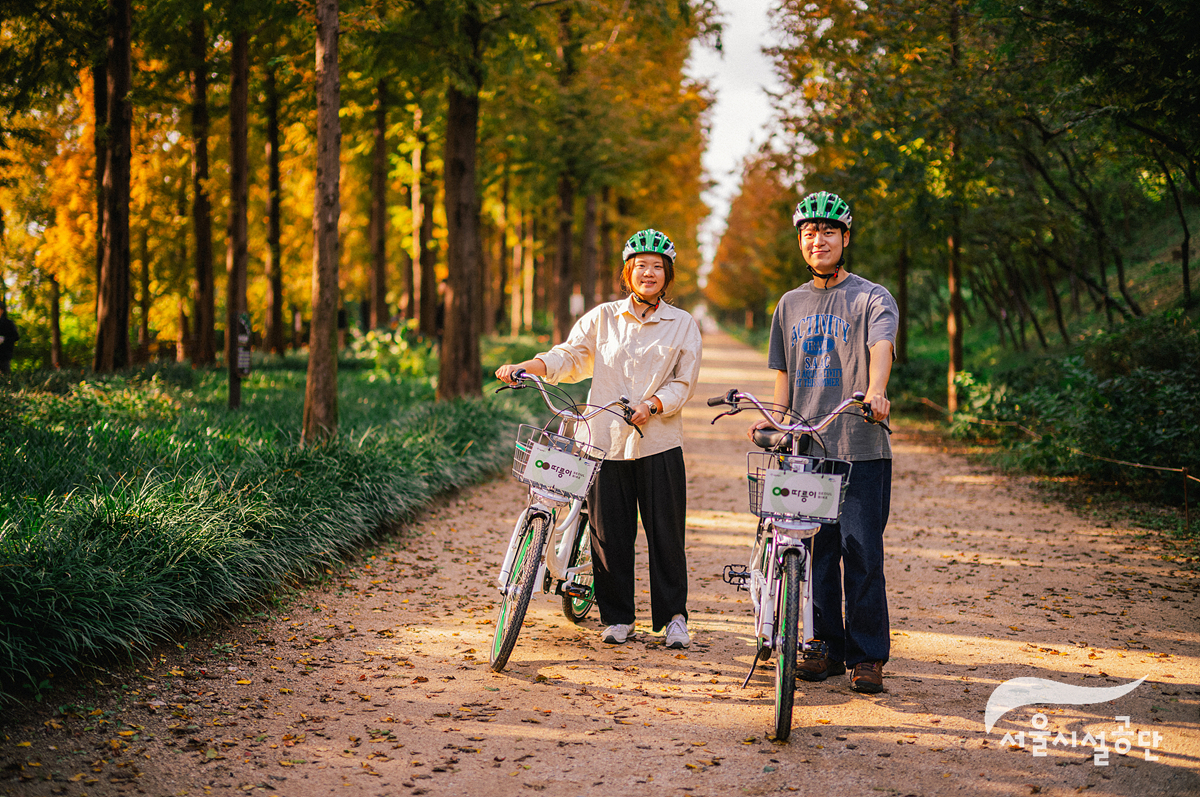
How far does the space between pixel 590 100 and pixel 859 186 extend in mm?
5937

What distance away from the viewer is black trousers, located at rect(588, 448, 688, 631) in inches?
186

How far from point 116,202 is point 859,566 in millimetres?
11739

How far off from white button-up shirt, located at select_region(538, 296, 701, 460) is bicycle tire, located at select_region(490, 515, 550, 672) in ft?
1.89

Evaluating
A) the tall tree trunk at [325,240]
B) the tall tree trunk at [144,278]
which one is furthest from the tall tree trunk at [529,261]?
the tall tree trunk at [325,240]

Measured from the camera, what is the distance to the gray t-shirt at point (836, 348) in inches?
161

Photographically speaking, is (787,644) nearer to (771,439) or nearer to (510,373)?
(771,439)

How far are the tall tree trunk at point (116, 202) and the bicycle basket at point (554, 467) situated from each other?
10.2 metres

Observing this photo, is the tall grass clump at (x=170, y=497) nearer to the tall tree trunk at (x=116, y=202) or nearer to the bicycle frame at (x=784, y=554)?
the tall tree trunk at (x=116, y=202)

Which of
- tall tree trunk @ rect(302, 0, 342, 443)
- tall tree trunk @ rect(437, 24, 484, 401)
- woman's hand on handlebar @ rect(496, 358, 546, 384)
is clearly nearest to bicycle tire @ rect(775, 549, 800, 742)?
woman's hand on handlebar @ rect(496, 358, 546, 384)

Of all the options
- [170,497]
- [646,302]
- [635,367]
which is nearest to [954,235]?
[646,302]

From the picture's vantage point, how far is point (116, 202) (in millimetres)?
12086

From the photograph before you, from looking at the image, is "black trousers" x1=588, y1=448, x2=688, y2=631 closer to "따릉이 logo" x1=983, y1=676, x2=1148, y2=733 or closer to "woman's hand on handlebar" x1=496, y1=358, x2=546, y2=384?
"woman's hand on handlebar" x1=496, y1=358, x2=546, y2=384

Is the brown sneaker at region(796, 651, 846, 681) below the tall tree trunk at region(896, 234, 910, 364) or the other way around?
below

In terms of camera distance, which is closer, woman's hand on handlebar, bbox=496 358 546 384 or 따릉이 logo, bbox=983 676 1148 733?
따릉이 logo, bbox=983 676 1148 733
